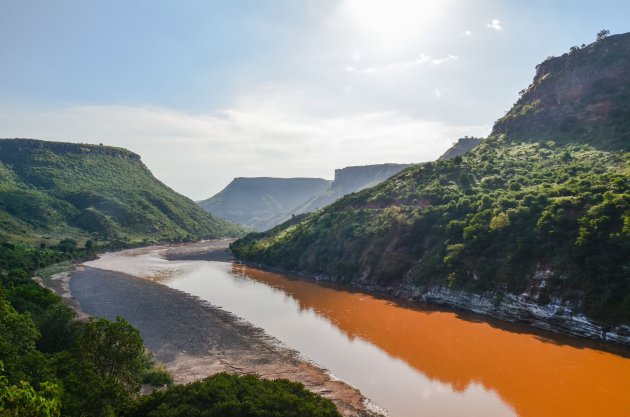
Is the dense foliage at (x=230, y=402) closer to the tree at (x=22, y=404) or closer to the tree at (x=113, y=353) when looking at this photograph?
the tree at (x=113, y=353)

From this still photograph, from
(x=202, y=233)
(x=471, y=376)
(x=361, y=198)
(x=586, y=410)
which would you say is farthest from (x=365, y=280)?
(x=202, y=233)

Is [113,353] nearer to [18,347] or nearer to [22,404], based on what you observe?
[18,347]

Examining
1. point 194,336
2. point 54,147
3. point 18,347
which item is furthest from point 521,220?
point 54,147

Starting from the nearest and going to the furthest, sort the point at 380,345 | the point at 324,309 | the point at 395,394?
the point at 395,394, the point at 380,345, the point at 324,309

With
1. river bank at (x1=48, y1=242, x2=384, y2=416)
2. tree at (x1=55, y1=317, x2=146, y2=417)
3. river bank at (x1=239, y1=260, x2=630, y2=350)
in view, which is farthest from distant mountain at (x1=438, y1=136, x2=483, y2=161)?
tree at (x1=55, y1=317, x2=146, y2=417)

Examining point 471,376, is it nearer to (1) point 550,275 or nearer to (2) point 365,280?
(1) point 550,275

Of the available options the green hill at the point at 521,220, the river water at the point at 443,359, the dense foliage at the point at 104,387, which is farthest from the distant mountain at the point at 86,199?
the dense foliage at the point at 104,387

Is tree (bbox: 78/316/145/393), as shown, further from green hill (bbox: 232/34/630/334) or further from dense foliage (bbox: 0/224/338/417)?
green hill (bbox: 232/34/630/334)
